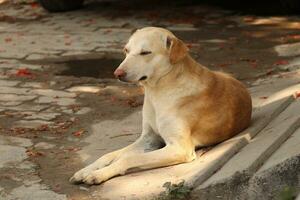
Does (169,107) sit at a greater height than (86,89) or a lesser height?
greater

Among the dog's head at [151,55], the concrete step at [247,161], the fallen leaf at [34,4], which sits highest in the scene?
the dog's head at [151,55]

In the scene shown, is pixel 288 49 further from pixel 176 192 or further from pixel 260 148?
pixel 176 192

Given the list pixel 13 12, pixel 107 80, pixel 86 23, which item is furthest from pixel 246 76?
pixel 13 12

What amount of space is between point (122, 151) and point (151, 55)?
30.4 inches

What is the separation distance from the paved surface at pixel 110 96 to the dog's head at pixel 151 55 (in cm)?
68

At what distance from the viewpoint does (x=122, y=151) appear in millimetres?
Result: 5316

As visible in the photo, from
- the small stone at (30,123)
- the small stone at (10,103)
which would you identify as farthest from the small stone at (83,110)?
the small stone at (10,103)

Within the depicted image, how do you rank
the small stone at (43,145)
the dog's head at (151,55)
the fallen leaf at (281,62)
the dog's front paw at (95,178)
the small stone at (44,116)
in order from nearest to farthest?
the dog's front paw at (95,178)
the dog's head at (151,55)
the small stone at (43,145)
the small stone at (44,116)
the fallen leaf at (281,62)

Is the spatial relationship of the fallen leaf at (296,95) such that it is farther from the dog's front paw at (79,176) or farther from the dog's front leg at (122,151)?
the dog's front paw at (79,176)

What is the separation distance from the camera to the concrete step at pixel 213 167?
4.62 m

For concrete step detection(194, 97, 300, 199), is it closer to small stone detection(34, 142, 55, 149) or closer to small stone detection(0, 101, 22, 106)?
small stone detection(34, 142, 55, 149)

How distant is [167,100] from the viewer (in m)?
5.18

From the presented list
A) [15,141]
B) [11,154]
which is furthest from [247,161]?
[15,141]

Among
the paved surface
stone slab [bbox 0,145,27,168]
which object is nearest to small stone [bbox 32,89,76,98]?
the paved surface
